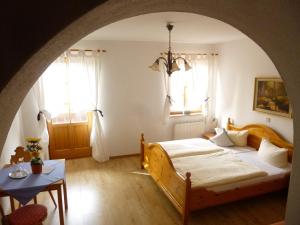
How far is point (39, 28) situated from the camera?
0.53 metres

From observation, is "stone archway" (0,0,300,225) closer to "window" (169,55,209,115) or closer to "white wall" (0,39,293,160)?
"white wall" (0,39,293,160)

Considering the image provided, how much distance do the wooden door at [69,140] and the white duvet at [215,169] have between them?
220 cm

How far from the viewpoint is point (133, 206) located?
11.0 feet

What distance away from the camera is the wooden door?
189 inches

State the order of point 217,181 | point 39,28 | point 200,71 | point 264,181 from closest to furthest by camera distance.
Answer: point 39,28
point 217,181
point 264,181
point 200,71

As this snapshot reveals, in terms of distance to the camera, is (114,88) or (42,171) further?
(114,88)

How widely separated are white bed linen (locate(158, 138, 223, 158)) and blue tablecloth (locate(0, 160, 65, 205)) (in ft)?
6.11

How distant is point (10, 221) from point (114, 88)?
317 cm

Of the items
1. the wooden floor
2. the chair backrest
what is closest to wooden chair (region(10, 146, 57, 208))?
the chair backrest

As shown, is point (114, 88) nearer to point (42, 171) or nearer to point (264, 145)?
point (42, 171)

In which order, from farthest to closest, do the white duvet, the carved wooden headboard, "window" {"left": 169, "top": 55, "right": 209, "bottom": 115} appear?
"window" {"left": 169, "top": 55, "right": 209, "bottom": 115} → the carved wooden headboard → the white duvet

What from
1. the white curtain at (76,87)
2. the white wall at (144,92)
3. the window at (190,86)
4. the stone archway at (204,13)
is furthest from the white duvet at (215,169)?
the stone archway at (204,13)

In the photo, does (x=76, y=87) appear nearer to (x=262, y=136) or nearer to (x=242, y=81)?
(x=242, y=81)

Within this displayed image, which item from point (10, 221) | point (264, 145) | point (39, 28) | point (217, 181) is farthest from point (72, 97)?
point (39, 28)
